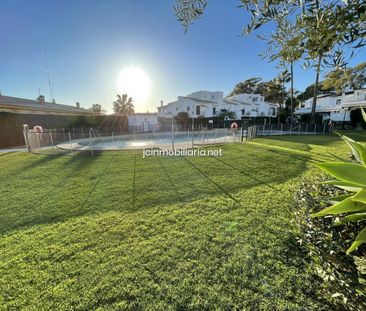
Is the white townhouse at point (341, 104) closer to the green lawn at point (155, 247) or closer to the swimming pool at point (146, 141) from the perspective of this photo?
the swimming pool at point (146, 141)

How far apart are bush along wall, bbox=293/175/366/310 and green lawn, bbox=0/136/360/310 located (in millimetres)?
293

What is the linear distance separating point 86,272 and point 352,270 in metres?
2.60

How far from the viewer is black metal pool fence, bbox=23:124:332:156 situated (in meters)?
10.5

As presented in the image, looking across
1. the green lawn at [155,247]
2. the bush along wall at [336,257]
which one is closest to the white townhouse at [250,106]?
the green lawn at [155,247]

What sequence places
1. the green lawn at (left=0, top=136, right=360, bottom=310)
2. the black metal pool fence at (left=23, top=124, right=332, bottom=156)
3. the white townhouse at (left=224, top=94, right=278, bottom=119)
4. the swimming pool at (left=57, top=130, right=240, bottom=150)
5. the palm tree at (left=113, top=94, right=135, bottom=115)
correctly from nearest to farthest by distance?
the green lawn at (left=0, top=136, right=360, bottom=310)
the black metal pool fence at (left=23, top=124, right=332, bottom=156)
the swimming pool at (left=57, top=130, right=240, bottom=150)
the white townhouse at (left=224, top=94, right=278, bottom=119)
the palm tree at (left=113, top=94, right=135, bottom=115)

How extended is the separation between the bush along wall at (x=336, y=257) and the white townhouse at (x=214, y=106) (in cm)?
3328

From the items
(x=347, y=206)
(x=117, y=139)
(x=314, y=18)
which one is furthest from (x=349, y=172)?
(x=117, y=139)

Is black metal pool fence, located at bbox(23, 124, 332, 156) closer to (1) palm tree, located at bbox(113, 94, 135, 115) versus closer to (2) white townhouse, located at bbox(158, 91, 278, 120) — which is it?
(2) white townhouse, located at bbox(158, 91, 278, 120)

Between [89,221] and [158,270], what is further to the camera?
[89,221]

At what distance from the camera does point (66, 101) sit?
2927 centimetres

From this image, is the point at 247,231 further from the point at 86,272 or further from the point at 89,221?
the point at 89,221

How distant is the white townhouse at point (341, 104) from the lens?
22.7 meters

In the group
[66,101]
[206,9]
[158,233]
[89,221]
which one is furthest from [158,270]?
[66,101]

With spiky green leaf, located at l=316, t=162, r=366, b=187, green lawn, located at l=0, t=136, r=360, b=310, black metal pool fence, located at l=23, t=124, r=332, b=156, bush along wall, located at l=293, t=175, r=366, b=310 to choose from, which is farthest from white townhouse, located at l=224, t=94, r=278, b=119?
spiky green leaf, located at l=316, t=162, r=366, b=187
